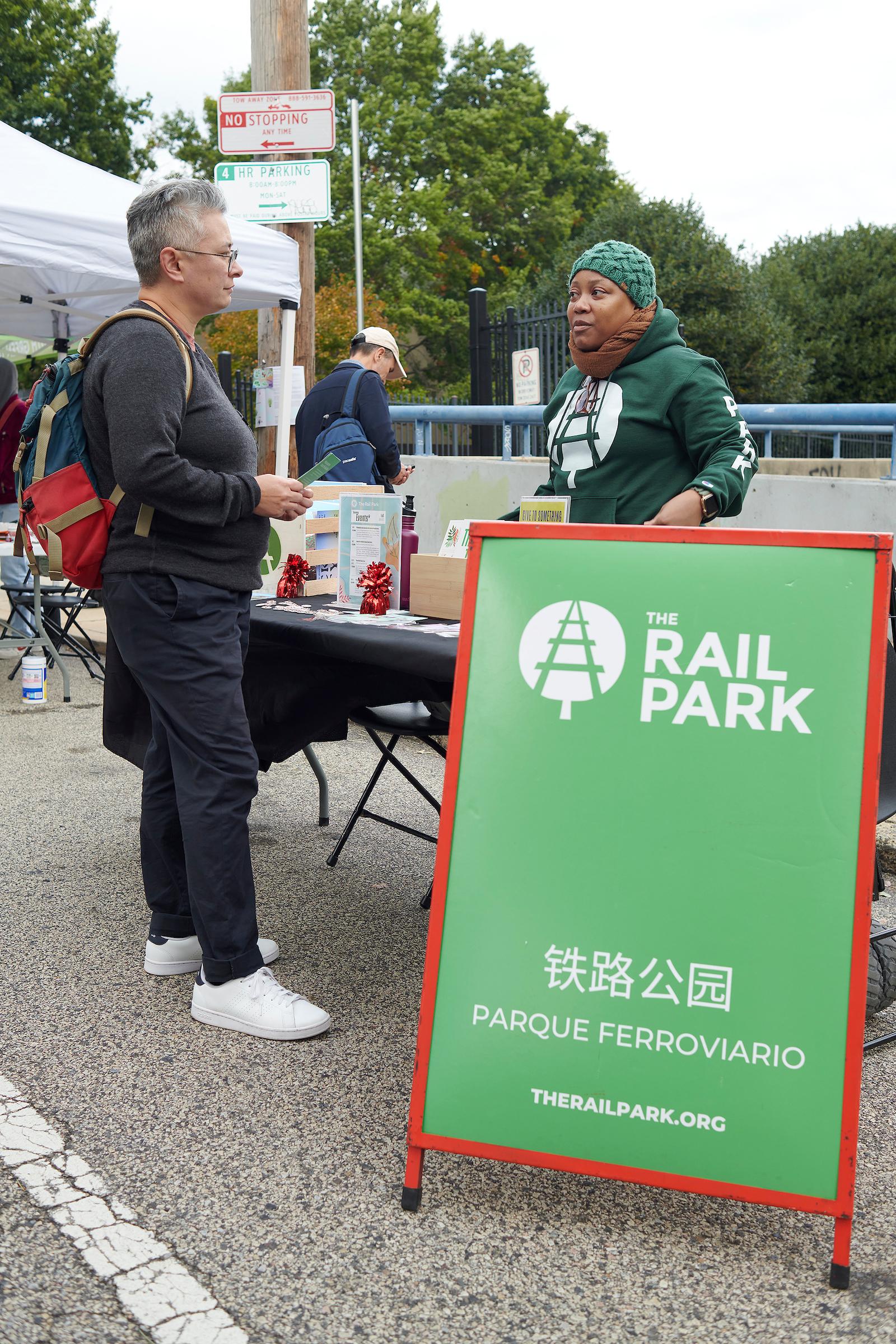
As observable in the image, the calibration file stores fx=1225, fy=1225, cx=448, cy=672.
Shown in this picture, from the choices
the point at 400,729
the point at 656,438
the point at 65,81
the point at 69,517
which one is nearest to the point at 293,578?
the point at 400,729

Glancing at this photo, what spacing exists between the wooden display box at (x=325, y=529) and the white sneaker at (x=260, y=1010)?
3.96ft

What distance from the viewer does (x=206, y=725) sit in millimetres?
2898

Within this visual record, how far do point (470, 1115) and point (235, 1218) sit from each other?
49 cm

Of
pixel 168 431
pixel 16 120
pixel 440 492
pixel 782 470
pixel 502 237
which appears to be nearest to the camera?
pixel 168 431

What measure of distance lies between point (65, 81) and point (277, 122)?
30.2 meters

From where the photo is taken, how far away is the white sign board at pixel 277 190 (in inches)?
232

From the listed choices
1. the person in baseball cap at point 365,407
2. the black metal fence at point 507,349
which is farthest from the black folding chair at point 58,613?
the black metal fence at point 507,349

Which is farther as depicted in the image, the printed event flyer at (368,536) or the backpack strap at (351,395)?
the backpack strap at (351,395)

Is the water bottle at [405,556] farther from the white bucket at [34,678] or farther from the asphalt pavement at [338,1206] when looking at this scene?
the white bucket at [34,678]

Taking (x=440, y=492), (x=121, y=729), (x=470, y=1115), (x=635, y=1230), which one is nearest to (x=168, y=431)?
(x=121, y=729)

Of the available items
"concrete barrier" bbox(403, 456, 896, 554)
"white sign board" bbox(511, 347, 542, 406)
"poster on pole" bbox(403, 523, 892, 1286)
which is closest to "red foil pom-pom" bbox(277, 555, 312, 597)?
"poster on pole" bbox(403, 523, 892, 1286)

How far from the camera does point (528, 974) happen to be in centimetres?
224

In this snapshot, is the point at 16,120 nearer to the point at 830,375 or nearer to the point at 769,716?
the point at 830,375

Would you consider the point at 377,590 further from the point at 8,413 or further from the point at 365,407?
the point at 8,413
